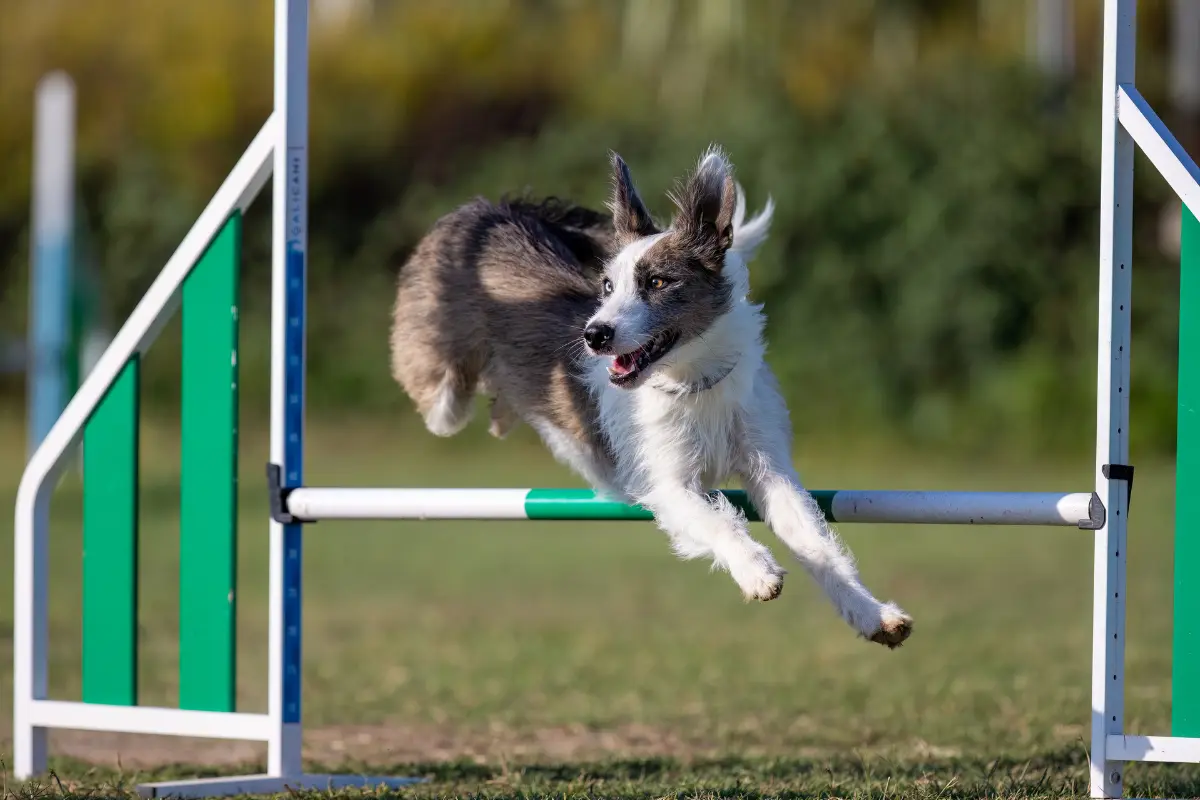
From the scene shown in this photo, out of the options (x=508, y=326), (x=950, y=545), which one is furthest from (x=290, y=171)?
(x=950, y=545)

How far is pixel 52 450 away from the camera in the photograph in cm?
527

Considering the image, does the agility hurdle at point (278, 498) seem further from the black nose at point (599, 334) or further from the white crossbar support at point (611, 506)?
the black nose at point (599, 334)

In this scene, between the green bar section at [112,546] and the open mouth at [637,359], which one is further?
the green bar section at [112,546]

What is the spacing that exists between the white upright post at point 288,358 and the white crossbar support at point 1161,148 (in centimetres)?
240

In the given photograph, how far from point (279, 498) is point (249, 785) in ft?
2.82

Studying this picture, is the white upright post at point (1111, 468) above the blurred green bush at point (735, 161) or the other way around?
the other way around

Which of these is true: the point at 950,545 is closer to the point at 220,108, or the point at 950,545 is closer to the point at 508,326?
the point at 508,326

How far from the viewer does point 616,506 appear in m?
4.62

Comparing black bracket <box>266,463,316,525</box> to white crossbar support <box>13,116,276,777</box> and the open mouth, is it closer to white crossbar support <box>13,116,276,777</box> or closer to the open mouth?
white crossbar support <box>13,116,276,777</box>

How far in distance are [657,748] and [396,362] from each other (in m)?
1.71

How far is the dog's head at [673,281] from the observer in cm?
437

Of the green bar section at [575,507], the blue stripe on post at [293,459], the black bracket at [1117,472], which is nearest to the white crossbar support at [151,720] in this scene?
the blue stripe on post at [293,459]

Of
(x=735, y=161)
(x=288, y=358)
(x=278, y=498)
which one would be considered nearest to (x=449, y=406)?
(x=288, y=358)

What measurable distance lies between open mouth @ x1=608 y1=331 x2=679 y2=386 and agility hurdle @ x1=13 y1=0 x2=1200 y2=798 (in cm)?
43
